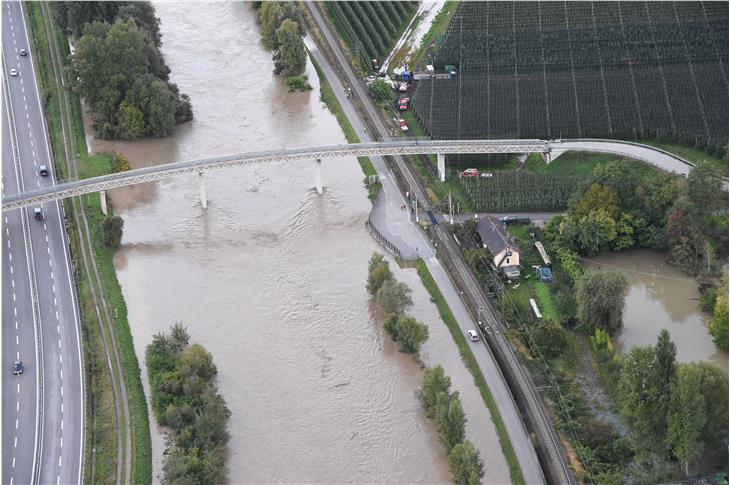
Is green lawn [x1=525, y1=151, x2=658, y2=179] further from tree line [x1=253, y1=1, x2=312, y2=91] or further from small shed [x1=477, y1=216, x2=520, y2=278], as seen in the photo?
tree line [x1=253, y1=1, x2=312, y2=91]

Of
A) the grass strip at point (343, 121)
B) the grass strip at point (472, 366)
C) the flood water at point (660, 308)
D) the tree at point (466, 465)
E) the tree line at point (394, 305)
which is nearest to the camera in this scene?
the tree at point (466, 465)

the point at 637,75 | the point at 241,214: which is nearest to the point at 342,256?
the point at 241,214

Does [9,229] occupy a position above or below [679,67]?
below

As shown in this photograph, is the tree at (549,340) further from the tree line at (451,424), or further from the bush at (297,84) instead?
the bush at (297,84)

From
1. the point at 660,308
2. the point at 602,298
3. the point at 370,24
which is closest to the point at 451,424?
the point at 602,298

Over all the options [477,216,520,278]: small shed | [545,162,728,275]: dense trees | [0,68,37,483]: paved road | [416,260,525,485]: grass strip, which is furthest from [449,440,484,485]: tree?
[545,162,728,275]: dense trees

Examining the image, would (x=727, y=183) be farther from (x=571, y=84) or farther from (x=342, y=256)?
(x=342, y=256)

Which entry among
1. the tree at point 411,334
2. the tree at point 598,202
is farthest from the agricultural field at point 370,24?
the tree at point 411,334
